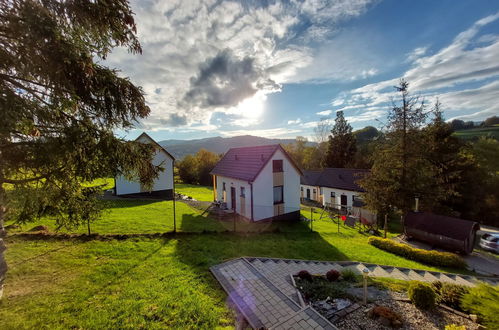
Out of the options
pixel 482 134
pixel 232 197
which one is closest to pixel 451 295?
pixel 232 197

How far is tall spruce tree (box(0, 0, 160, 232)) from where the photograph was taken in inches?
136

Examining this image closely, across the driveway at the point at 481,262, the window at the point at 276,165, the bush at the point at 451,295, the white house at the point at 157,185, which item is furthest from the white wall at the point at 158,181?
the driveway at the point at 481,262

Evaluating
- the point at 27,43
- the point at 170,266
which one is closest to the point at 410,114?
the point at 170,266

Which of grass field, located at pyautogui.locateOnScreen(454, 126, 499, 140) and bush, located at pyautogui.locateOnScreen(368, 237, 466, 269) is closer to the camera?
bush, located at pyautogui.locateOnScreen(368, 237, 466, 269)

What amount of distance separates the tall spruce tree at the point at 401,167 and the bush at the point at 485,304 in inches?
550

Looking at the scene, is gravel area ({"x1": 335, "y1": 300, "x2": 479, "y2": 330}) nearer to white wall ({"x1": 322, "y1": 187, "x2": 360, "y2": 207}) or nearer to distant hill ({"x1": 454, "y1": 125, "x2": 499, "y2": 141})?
white wall ({"x1": 322, "y1": 187, "x2": 360, "y2": 207})

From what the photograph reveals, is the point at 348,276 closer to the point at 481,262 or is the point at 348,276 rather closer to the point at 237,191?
the point at 237,191

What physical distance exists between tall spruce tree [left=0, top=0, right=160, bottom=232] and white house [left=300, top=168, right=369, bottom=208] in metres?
24.1

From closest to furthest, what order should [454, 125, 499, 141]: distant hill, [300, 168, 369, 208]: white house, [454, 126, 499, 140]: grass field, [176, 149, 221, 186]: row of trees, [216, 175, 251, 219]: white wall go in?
[216, 175, 251, 219]: white wall
[300, 168, 369, 208]: white house
[176, 149, 221, 186]: row of trees
[454, 125, 499, 141]: distant hill
[454, 126, 499, 140]: grass field

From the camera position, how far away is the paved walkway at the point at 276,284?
4.94 metres

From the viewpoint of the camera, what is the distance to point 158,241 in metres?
9.33

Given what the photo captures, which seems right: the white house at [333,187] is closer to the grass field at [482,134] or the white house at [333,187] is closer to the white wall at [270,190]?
the white wall at [270,190]

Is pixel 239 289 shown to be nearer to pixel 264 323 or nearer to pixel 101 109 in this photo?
pixel 264 323

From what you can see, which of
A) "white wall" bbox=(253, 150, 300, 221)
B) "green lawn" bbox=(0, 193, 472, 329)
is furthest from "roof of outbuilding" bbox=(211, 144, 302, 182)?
"green lawn" bbox=(0, 193, 472, 329)
